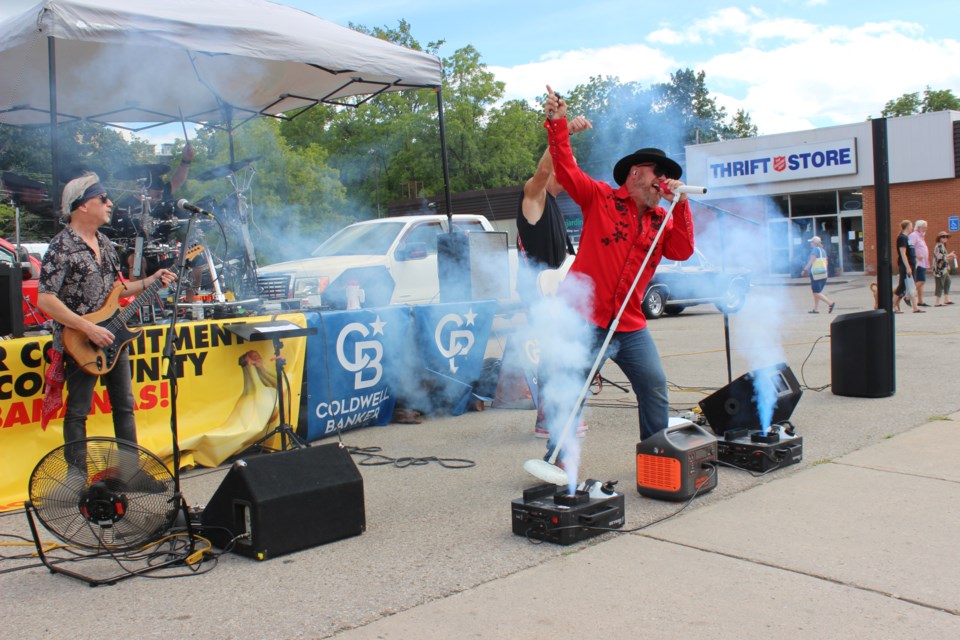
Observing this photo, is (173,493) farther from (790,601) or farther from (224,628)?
(790,601)

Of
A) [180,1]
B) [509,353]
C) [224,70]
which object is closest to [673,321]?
[509,353]

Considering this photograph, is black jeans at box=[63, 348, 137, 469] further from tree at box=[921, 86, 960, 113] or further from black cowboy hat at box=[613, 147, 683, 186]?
tree at box=[921, 86, 960, 113]

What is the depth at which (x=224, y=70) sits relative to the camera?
8.43 m

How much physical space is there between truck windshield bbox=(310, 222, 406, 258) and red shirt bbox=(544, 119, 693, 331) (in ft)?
22.6

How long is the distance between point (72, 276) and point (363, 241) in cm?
721

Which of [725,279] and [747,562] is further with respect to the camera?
[725,279]

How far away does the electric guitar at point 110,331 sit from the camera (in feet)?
14.6

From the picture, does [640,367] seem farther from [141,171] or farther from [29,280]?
[29,280]

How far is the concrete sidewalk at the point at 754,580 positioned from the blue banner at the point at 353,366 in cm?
320

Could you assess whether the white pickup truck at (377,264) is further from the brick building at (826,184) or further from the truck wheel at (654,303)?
the truck wheel at (654,303)

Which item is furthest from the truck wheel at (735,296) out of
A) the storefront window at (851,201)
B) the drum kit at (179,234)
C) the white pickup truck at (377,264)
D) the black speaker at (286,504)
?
the storefront window at (851,201)

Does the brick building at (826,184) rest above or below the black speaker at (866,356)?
above

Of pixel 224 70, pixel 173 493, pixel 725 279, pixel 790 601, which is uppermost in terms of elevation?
pixel 224 70

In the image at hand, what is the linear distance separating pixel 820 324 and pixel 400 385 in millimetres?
9682
